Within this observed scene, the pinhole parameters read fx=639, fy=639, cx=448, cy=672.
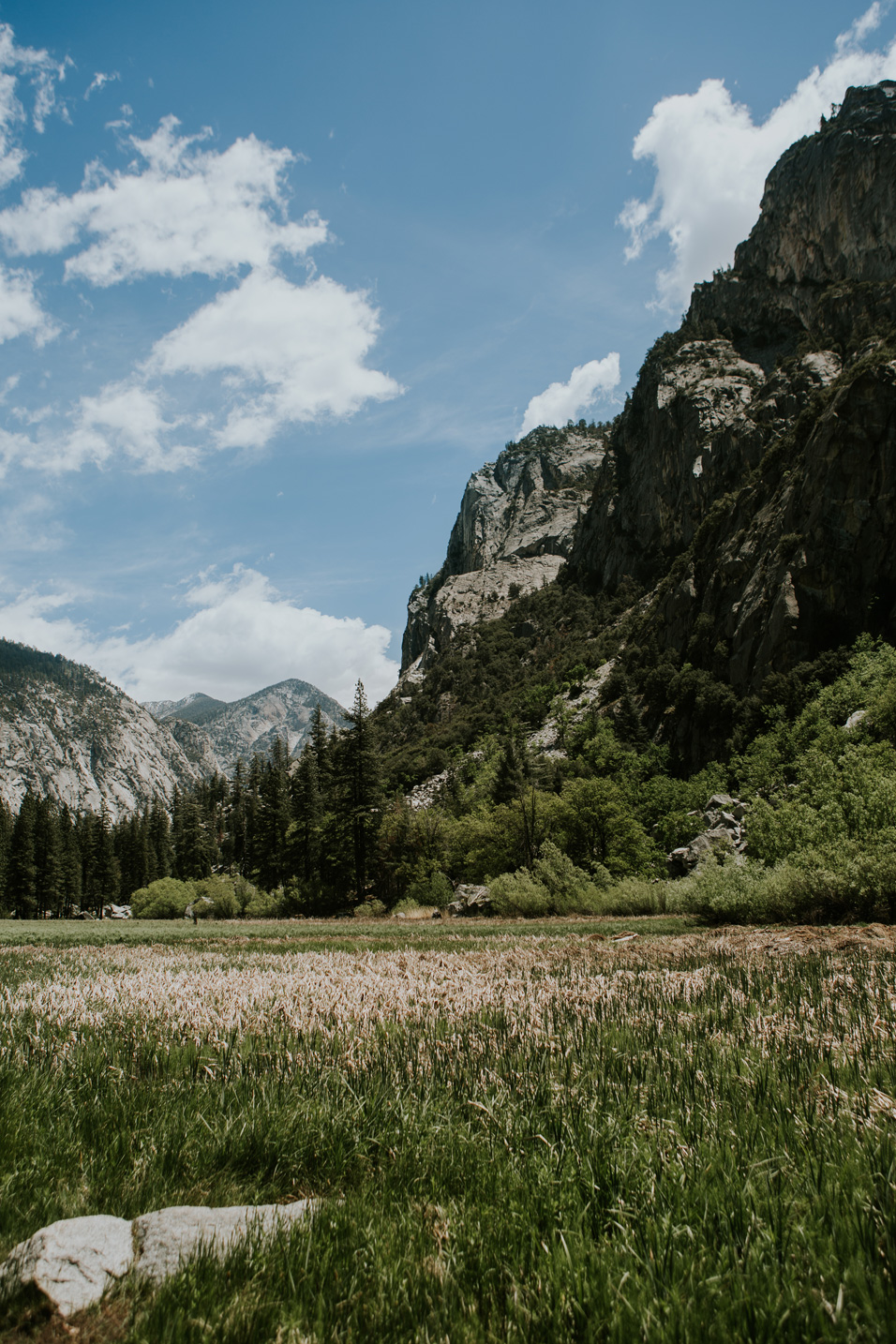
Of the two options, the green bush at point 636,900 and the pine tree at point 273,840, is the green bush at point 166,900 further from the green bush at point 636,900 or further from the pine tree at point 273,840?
the green bush at point 636,900

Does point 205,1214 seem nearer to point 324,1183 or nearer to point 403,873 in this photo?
point 324,1183

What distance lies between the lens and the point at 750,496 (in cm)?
9806

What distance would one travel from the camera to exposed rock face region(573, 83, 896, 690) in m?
73.7

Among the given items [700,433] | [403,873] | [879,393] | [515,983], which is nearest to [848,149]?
[700,433]

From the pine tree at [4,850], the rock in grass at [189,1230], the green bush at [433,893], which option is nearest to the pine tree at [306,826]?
the green bush at [433,893]

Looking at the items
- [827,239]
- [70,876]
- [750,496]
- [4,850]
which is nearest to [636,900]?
[750,496]

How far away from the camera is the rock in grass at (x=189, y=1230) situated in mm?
2162

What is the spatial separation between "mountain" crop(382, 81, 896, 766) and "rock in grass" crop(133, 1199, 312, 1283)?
265 feet

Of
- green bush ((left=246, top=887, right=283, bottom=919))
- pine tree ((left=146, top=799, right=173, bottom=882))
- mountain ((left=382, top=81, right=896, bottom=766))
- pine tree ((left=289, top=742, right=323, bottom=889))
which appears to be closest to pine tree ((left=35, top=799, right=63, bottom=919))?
pine tree ((left=146, top=799, right=173, bottom=882))

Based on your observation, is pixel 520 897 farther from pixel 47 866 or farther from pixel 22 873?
pixel 47 866

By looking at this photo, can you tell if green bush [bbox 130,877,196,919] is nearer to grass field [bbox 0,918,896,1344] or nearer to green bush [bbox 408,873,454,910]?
green bush [bbox 408,873,454,910]

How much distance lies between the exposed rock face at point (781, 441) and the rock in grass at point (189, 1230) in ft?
275

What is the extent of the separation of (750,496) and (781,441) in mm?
8639

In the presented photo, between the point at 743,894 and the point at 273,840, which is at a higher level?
the point at 743,894
